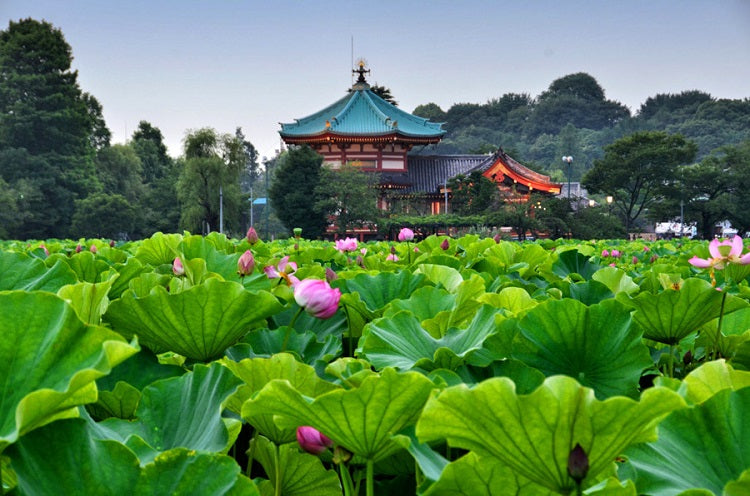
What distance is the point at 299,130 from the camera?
850 inches

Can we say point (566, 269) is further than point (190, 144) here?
No

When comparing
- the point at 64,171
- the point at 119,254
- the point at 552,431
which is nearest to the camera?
the point at 552,431

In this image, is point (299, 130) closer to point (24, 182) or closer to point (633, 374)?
point (24, 182)

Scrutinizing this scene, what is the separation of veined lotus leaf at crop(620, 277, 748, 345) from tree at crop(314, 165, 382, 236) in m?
16.4

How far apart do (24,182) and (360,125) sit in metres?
11.8

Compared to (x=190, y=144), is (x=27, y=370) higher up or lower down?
lower down

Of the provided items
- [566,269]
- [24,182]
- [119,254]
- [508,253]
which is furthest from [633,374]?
[24,182]

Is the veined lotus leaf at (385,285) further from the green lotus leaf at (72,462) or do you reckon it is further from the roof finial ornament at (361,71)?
the roof finial ornament at (361,71)

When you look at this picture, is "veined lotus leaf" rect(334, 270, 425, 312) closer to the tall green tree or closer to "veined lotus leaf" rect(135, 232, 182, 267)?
"veined lotus leaf" rect(135, 232, 182, 267)

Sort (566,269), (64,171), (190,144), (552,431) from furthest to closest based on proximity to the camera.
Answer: (64,171) → (190,144) → (566,269) → (552,431)

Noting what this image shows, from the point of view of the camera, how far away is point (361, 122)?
71.4ft

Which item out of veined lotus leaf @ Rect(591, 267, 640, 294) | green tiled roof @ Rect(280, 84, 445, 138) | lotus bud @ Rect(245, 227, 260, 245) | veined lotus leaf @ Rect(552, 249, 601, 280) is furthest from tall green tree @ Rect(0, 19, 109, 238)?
veined lotus leaf @ Rect(591, 267, 640, 294)

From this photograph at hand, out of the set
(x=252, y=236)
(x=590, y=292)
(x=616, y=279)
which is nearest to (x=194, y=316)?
(x=590, y=292)

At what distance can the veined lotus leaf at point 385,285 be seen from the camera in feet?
2.84
